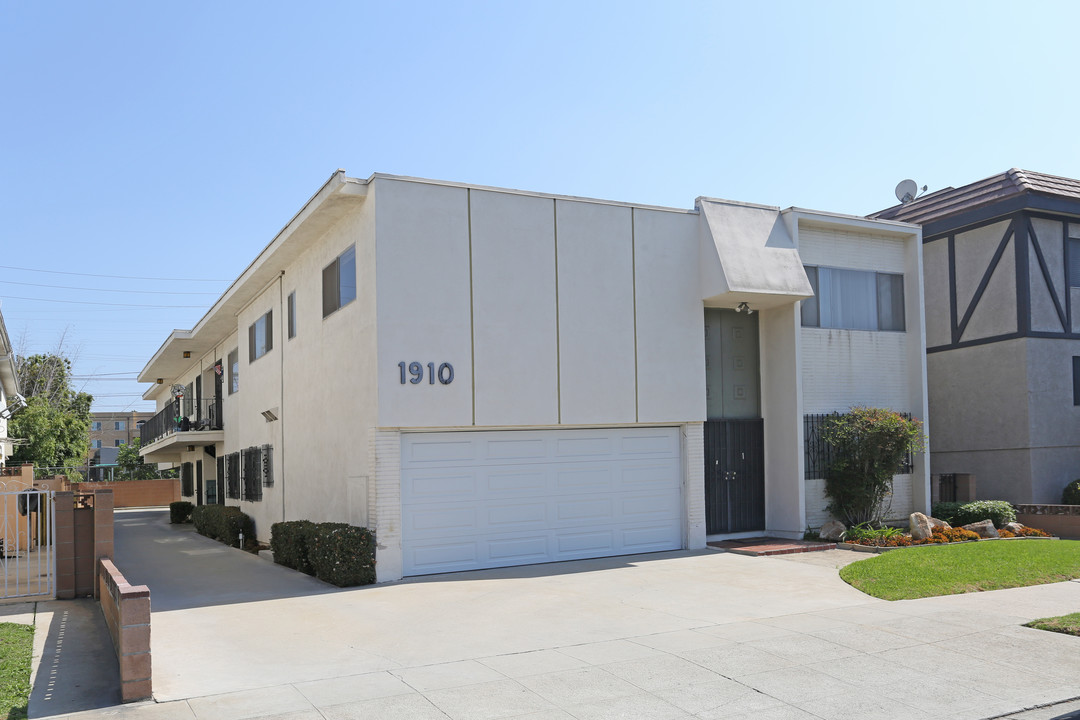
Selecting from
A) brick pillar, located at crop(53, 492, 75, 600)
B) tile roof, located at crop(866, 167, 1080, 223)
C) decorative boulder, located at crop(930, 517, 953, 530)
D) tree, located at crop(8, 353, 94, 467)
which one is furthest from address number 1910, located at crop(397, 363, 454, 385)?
tree, located at crop(8, 353, 94, 467)

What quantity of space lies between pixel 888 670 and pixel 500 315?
870 centimetres

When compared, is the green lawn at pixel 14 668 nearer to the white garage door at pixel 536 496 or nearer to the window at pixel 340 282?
the white garage door at pixel 536 496

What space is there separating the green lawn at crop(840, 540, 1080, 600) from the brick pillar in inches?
422

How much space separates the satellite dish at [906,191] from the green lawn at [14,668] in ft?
78.8

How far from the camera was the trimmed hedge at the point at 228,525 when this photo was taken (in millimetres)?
21869

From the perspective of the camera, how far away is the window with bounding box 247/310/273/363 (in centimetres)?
2164

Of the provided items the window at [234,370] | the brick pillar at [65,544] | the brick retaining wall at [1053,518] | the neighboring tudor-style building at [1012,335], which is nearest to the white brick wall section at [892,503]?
the brick retaining wall at [1053,518]

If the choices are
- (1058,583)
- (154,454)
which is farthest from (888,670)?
(154,454)

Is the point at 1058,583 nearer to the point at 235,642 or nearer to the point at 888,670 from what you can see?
the point at 888,670

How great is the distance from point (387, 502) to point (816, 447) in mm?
9021

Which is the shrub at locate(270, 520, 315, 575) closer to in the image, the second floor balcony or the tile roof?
the second floor balcony

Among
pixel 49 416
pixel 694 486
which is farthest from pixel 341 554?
pixel 49 416

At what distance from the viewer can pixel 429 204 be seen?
14.4 m

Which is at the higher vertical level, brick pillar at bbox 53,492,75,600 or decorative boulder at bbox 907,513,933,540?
brick pillar at bbox 53,492,75,600
